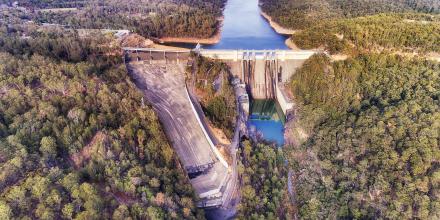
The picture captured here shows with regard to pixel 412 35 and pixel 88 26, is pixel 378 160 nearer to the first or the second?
pixel 412 35

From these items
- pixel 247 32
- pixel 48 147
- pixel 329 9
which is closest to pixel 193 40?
pixel 247 32

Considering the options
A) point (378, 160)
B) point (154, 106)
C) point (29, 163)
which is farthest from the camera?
point (154, 106)

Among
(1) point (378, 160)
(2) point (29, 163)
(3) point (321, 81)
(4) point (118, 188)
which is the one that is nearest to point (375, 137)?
(1) point (378, 160)

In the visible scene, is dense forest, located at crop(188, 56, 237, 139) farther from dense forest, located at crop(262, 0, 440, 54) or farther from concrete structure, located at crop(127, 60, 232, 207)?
dense forest, located at crop(262, 0, 440, 54)

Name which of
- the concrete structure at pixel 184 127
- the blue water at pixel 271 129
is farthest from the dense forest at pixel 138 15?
the blue water at pixel 271 129

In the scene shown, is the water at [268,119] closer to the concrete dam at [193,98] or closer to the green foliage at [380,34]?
the concrete dam at [193,98]

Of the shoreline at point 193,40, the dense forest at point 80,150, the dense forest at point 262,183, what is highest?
the shoreline at point 193,40
